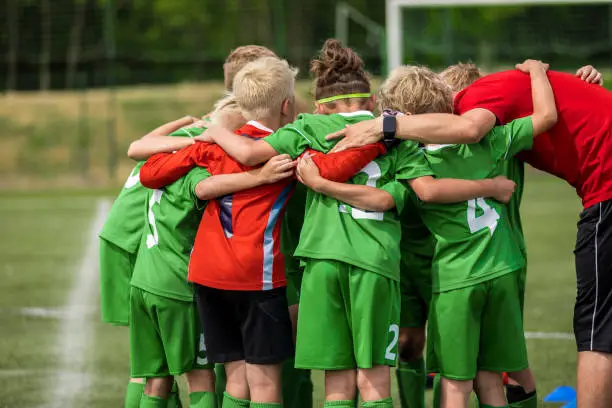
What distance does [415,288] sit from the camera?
482 centimetres

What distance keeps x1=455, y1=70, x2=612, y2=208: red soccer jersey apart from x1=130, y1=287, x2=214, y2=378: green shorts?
1461 mm

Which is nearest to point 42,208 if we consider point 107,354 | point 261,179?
point 107,354

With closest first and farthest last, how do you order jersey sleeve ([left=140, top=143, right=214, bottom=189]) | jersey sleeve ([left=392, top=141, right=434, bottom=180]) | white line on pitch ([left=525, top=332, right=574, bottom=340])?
1. jersey sleeve ([left=392, top=141, right=434, bottom=180])
2. jersey sleeve ([left=140, top=143, right=214, bottom=189])
3. white line on pitch ([left=525, top=332, right=574, bottom=340])

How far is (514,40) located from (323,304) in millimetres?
19010

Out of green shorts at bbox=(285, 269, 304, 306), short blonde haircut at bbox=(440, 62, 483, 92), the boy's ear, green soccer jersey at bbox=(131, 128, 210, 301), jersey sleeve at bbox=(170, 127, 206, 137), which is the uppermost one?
short blonde haircut at bbox=(440, 62, 483, 92)

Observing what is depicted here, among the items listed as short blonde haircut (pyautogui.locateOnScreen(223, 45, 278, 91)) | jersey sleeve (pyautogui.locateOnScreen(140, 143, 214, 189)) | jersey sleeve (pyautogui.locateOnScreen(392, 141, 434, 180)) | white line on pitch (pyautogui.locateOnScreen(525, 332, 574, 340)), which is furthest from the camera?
white line on pitch (pyautogui.locateOnScreen(525, 332, 574, 340))

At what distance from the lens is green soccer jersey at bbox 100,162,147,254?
195 inches

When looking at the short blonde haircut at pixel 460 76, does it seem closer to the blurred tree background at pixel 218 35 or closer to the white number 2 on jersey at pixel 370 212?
the white number 2 on jersey at pixel 370 212

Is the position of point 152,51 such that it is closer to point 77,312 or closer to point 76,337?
point 77,312

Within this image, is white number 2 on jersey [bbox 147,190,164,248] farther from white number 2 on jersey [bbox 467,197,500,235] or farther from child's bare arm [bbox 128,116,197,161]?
white number 2 on jersey [bbox 467,197,500,235]

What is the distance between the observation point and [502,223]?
4.30 m

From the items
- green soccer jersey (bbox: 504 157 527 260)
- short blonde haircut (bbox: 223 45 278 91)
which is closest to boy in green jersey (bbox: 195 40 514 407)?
green soccer jersey (bbox: 504 157 527 260)

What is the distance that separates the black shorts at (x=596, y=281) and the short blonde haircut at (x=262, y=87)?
4.51 feet

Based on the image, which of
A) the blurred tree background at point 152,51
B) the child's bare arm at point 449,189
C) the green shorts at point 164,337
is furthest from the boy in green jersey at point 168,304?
the blurred tree background at point 152,51
